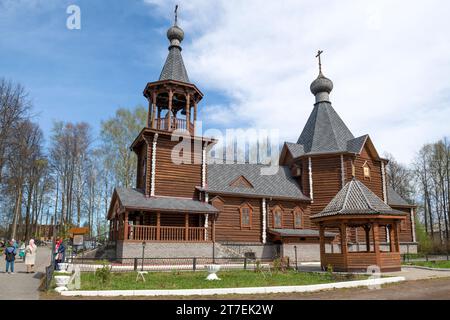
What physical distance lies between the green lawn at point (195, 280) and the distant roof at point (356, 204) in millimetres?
2937

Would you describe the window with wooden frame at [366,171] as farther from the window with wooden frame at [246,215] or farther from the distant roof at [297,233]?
the window with wooden frame at [246,215]

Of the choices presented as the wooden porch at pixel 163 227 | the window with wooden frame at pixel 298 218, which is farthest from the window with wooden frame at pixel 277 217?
the wooden porch at pixel 163 227

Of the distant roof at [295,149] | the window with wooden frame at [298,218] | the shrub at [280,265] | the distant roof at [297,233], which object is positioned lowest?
the shrub at [280,265]

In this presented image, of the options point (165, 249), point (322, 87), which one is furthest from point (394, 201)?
point (165, 249)

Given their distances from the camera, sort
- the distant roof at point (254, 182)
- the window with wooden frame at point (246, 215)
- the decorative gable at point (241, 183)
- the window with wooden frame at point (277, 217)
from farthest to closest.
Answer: the window with wooden frame at point (277, 217) < the decorative gable at point (241, 183) < the distant roof at point (254, 182) < the window with wooden frame at point (246, 215)

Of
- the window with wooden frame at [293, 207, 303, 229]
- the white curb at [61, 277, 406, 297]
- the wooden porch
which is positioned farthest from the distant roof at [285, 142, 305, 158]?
the white curb at [61, 277, 406, 297]

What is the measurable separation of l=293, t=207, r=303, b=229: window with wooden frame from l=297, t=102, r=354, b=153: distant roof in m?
5.01

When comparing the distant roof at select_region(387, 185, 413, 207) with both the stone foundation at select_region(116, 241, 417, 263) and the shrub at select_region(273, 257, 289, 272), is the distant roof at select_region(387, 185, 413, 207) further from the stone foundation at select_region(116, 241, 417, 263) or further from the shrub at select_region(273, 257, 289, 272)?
the shrub at select_region(273, 257, 289, 272)

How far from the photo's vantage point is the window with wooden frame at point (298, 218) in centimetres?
2675

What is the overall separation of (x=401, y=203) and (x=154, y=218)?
21.1 metres

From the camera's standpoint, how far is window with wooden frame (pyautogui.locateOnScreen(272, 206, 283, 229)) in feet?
85.0

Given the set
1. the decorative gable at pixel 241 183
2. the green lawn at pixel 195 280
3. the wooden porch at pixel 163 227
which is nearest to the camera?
the green lawn at pixel 195 280
